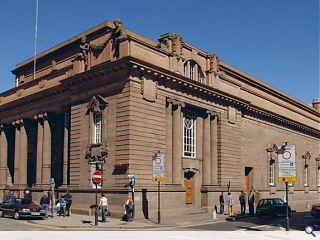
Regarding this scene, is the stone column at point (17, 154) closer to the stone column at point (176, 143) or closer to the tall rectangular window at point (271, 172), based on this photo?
the stone column at point (176, 143)

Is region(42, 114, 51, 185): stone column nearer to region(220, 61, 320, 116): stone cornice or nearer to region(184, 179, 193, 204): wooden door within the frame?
region(184, 179, 193, 204): wooden door

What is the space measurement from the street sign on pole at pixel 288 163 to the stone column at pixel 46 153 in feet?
80.3

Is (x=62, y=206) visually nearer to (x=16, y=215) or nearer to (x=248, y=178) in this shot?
(x=16, y=215)

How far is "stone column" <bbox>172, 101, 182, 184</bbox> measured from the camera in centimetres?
3500

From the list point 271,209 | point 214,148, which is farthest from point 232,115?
point 271,209

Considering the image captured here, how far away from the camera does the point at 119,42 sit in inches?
1309

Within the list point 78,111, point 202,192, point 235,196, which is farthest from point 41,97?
point 235,196

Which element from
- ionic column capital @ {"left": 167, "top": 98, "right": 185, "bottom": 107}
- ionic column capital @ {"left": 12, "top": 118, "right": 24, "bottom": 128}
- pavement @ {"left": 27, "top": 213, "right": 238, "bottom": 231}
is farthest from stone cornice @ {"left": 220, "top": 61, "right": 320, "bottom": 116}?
ionic column capital @ {"left": 12, "top": 118, "right": 24, "bottom": 128}

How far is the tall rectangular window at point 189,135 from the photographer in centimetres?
3781

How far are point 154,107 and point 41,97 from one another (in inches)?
545

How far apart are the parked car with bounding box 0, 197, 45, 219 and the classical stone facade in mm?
4800

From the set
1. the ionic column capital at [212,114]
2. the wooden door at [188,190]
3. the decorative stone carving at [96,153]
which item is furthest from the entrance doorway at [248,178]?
the decorative stone carving at [96,153]

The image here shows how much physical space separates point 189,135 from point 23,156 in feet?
58.6

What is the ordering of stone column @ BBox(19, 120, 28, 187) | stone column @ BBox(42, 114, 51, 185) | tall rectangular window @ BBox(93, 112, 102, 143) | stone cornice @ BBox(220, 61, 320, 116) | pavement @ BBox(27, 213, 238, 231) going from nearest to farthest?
pavement @ BBox(27, 213, 238, 231), tall rectangular window @ BBox(93, 112, 102, 143), stone column @ BBox(42, 114, 51, 185), stone column @ BBox(19, 120, 28, 187), stone cornice @ BBox(220, 61, 320, 116)
